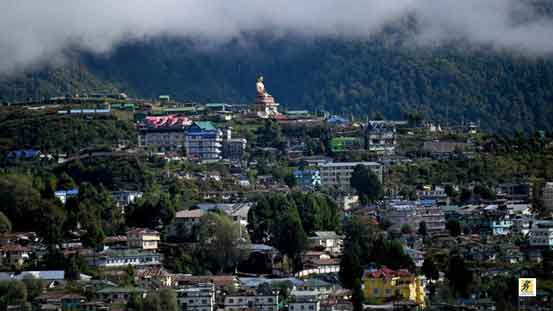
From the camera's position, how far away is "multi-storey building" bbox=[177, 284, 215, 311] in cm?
7612

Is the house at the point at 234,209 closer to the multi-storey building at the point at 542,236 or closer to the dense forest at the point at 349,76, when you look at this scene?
the multi-storey building at the point at 542,236

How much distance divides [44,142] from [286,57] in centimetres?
6244

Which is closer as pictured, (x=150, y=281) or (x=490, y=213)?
(x=150, y=281)

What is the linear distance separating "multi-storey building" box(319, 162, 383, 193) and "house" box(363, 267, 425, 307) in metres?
24.7

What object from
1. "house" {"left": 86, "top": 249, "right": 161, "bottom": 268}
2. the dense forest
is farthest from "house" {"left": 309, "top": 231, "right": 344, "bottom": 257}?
the dense forest

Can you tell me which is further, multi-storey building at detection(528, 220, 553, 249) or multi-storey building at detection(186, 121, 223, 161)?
multi-storey building at detection(186, 121, 223, 161)

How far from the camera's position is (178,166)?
105 meters

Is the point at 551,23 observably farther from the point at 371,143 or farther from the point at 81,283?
the point at 81,283

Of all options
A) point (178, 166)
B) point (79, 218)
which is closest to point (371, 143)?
point (178, 166)

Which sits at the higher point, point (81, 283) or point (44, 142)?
point (44, 142)

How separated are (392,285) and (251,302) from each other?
20.5 feet

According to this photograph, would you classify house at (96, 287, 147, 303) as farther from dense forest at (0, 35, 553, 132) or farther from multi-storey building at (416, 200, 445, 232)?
dense forest at (0, 35, 553, 132)

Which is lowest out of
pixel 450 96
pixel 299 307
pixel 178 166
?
pixel 299 307

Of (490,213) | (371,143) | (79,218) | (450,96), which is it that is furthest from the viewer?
(450,96)
